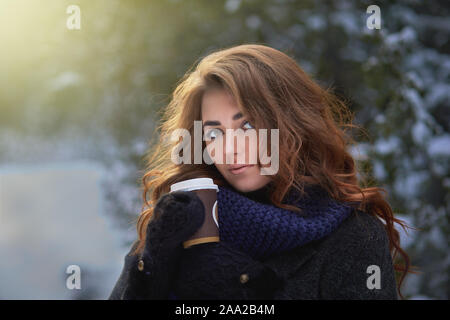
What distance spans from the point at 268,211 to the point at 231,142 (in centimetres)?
28

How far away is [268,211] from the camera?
1.41 metres

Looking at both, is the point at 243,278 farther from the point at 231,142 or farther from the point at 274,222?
the point at 231,142

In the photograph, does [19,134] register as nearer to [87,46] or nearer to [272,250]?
[87,46]

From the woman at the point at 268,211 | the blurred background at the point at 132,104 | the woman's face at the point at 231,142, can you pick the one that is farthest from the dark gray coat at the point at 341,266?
the blurred background at the point at 132,104

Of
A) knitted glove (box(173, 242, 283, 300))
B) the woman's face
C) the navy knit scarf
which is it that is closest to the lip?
the woman's face

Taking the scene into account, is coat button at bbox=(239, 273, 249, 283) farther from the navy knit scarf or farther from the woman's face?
the woman's face

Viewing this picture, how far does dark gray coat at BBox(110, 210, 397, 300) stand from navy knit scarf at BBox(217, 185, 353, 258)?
0.05 m

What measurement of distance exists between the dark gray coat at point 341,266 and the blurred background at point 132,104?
1358mm

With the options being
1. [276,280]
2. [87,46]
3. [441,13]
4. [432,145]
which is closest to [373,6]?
[441,13]

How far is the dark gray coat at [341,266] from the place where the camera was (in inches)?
53.1

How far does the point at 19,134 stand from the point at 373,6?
3272 mm

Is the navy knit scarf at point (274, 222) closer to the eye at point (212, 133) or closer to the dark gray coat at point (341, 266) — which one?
the dark gray coat at point (341, 266)

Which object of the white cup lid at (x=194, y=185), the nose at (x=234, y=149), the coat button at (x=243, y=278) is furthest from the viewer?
the nose at (x=234, y=149)

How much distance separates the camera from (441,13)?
11.1ft
